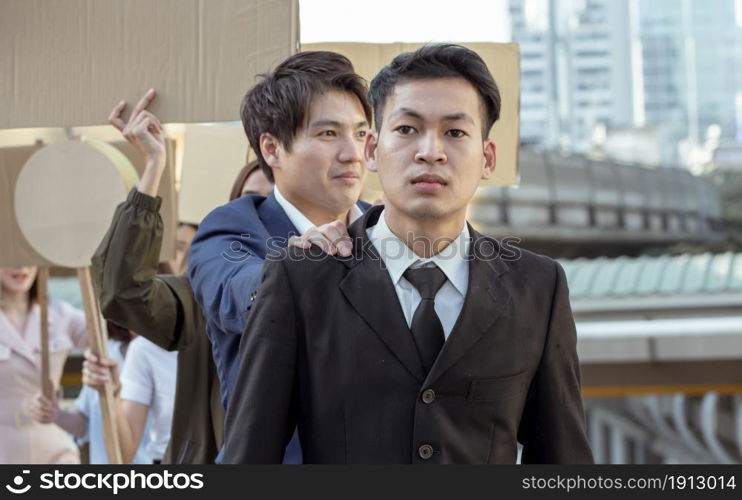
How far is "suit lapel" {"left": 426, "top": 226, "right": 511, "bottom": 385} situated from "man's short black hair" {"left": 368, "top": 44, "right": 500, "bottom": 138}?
0.22 m

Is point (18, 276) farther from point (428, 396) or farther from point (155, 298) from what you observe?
point (428, 396)

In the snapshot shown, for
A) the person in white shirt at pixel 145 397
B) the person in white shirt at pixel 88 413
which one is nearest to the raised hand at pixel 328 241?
the person in white shirt at pixel 145 397

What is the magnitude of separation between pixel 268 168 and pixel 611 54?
240 feet

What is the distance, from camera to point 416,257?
2016 millimetres

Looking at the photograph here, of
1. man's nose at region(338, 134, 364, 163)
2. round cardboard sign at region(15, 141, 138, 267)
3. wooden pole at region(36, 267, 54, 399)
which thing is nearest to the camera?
man's nose at region(338, 134, 364, 163)

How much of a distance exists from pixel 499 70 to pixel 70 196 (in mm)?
1224

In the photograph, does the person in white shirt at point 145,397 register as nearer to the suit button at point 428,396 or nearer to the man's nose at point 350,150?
the man's nose at point 350,150

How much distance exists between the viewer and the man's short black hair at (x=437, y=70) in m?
2.02

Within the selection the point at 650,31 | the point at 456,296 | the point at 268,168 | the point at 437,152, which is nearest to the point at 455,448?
the point at 456,296

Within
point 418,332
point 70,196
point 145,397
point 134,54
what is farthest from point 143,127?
point 145,397

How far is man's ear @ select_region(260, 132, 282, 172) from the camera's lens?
2605mm

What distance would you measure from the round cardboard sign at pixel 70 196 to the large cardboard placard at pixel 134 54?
530 mm

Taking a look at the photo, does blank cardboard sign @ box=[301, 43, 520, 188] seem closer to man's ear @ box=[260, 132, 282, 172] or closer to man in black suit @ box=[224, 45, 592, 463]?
man's ear @ box=[260, 132, 282, 172]

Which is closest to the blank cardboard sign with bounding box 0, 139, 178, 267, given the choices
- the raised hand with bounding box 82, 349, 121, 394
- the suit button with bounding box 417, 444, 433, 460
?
the raised hand with bounding box 82, 349, 121, 394
